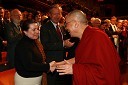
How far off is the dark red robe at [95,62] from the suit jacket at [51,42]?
1794 millimetres

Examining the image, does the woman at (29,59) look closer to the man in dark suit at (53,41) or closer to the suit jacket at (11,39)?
the man in dark suit at (53,41)

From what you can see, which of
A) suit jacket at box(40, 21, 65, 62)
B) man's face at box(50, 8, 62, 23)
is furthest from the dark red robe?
man's face at box(50, 8, 62, 23)

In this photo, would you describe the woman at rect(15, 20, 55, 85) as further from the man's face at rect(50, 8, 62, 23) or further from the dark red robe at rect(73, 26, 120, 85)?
the man's face at rect(50, 8, 62, 23)

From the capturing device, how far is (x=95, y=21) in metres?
6.66

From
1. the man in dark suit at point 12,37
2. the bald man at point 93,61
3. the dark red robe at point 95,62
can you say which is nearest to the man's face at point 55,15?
the man in dark suit at point 12,37

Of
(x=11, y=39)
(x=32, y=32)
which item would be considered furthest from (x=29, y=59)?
(x=11, y=39)

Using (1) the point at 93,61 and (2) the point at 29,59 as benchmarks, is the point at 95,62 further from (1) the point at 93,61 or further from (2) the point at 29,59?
(2) the point at 29,59

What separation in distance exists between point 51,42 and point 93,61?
2.05 meters

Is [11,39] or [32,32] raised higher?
[32,32]

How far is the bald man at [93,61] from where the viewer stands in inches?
117

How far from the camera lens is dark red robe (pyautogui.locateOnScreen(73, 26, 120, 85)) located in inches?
117

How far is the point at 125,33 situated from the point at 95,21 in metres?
4.08

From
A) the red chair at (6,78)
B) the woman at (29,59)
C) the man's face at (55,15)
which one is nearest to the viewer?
the woman at (29,59)

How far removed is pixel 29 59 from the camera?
3680mm
